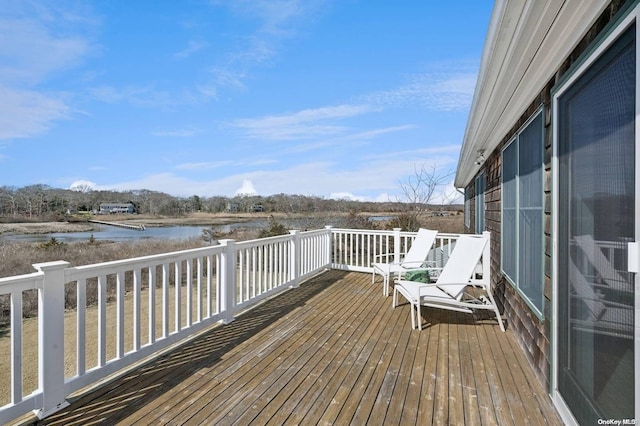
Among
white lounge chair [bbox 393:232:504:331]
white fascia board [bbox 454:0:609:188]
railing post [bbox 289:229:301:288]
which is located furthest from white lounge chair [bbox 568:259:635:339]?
railing post [bbox 289:229:301:288]

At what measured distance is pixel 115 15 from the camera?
6727 millimetres

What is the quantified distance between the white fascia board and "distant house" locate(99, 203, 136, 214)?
21208mm

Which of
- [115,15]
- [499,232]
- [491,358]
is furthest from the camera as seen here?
[115,15]

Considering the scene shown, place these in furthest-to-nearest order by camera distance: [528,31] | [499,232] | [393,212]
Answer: [393,212], [499,232], [528,31]

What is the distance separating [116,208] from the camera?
19734 mm

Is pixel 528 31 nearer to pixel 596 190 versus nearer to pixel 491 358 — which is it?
pixel 596 190

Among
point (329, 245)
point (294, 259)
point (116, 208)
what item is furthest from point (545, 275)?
point (116, 208)

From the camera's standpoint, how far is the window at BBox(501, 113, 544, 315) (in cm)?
248

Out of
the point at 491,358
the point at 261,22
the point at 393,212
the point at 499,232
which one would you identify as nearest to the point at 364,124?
the point at 393,212

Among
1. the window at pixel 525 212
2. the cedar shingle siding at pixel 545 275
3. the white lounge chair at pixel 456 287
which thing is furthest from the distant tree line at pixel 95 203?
the window at pixel 525 212

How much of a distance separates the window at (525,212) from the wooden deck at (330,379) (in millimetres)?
686

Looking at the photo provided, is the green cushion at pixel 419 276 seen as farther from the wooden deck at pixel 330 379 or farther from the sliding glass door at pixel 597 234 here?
the sliding glass door at pixel 597 234

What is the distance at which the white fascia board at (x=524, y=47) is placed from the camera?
58.9 inches

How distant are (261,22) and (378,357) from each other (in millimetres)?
7543
